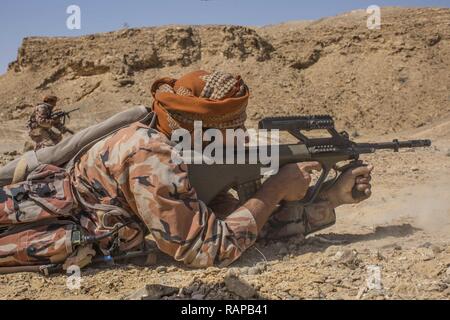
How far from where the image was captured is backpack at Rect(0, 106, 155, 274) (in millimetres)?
2611

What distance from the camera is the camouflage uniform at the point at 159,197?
2420mm

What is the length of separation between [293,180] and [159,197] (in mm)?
835

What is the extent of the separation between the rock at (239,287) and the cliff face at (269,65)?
1593 centimetres

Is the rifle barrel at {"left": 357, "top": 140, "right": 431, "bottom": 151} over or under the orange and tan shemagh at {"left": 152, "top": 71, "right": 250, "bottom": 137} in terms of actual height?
under

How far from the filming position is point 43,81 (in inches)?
836

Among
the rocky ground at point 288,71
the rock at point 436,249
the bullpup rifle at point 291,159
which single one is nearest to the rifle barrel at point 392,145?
the bullpup rifle at point 291,159

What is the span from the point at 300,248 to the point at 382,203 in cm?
177

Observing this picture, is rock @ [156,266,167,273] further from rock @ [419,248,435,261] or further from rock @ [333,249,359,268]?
rock @ [419,248,435,261]

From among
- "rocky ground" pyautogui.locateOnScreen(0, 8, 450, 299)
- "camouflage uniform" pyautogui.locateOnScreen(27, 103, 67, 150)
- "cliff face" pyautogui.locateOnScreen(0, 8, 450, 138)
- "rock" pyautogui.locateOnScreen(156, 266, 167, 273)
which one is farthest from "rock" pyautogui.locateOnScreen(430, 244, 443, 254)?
"cliff face" pyautogui.locateOnScreen(0, 8, 450, 138)

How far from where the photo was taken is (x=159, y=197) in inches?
94.4

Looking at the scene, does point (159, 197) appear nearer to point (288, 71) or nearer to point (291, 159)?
point (291, 159)

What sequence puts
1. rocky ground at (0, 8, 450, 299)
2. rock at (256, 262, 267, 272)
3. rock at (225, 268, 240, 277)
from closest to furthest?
1. rock at (225, 268, 240, 277)
2. rock at (256, 262, 267, 272)
3. rocky ground at (0, 8, 450, 299)

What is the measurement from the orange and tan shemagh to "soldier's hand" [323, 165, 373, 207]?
2.87 ft

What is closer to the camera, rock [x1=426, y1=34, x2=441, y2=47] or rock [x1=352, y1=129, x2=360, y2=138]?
rock [x1=352, y1=129, x2=360, y2=138]
